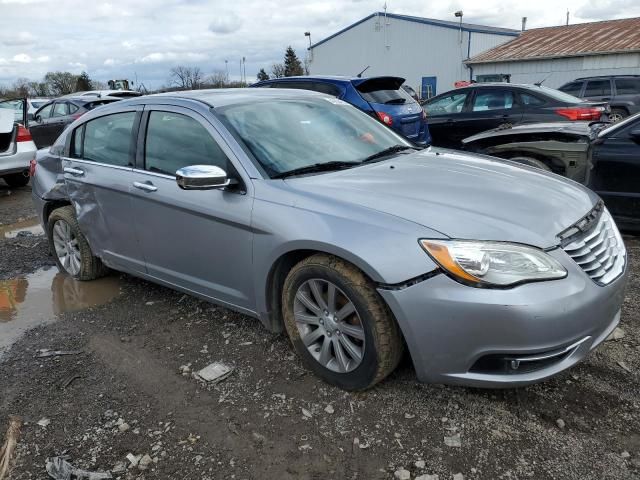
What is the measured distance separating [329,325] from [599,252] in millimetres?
1422

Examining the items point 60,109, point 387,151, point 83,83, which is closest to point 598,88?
point 387,151

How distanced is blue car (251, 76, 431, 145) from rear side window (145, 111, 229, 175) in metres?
4.34

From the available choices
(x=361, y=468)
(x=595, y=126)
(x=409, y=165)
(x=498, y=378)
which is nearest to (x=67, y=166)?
(x=409, y=165)

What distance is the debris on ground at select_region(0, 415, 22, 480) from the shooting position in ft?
→ 8.24

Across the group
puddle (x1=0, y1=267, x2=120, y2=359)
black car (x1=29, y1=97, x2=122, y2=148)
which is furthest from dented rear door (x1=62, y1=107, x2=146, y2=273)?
black car (x1=29, y1=97, x2=122, y2=148)

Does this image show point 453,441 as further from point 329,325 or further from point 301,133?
point 301,133

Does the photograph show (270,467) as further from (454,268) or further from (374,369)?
(454,268)

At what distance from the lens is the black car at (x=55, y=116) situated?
12656 mm

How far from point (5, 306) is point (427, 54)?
108ft

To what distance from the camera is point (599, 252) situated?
2676mm

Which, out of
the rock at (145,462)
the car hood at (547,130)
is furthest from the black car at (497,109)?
the rock at (145,462)

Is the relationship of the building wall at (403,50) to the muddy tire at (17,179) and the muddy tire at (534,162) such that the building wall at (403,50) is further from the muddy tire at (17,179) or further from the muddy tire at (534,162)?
the muddy tire at (534,162)

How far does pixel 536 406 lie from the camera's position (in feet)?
8.89

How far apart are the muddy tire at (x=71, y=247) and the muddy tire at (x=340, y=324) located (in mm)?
2395
